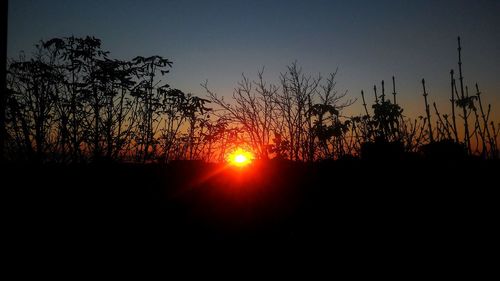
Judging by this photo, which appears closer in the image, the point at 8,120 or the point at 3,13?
the point at 3,13

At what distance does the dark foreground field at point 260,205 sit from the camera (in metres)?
2.41

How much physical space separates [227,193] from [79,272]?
130 centimetres

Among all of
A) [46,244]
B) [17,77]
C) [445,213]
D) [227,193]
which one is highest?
[17,77]

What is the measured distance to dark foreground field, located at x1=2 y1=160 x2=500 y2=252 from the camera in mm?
2414

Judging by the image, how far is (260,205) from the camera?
2799 millimetres

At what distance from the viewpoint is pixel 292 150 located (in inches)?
279

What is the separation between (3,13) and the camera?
2.08 m

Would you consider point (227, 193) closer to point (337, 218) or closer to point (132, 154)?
point (337, 218)

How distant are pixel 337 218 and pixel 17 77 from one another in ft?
21.4

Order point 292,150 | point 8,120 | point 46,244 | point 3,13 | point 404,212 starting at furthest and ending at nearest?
point 292,150
point 8,120
point 404,212
point 46,244
point 3,13

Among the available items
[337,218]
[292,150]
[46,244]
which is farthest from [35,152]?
[337,218]

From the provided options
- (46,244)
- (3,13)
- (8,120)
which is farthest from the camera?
(8,120)

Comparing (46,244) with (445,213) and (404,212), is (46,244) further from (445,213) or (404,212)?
(445,213)

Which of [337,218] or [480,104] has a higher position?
[480,104]
